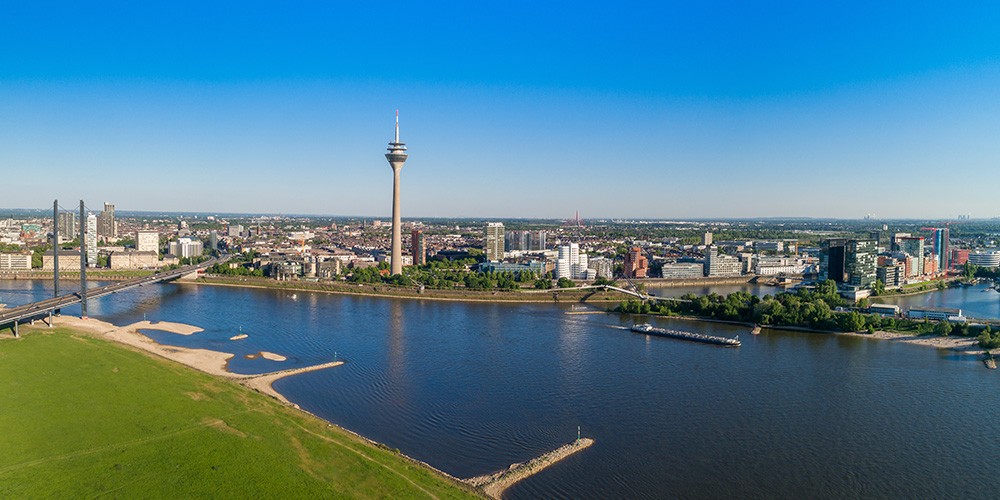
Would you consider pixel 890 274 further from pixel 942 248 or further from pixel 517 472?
pixel 517 472

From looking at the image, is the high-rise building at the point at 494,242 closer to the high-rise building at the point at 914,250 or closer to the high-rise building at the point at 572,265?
the high-rise building at the point at 572,265

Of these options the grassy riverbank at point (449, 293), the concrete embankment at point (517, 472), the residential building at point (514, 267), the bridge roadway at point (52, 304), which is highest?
the residential building at point (514, 267)

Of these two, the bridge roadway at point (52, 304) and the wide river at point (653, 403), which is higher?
the bridge roadway at point (52, 304)


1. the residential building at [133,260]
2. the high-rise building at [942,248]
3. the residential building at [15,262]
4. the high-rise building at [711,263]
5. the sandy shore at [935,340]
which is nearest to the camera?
the sandy shore at [935,340]

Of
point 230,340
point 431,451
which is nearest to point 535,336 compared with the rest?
point 230,340

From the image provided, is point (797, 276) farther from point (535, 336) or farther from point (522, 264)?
point (535, 336)

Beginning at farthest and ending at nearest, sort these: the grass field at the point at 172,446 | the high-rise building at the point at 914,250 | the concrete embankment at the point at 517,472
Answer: the high-rise building at the point at 914,250
the concrete embankment at the point at 517,472
the grass field at the point at 172,446

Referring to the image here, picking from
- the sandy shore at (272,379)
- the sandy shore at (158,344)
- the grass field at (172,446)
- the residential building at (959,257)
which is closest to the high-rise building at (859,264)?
the residential building at (959,257)

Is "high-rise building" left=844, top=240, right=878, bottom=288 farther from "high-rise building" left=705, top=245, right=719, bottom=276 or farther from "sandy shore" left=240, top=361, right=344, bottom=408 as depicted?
"sandy shore" left=240, top=361, right=344, bottom=408
